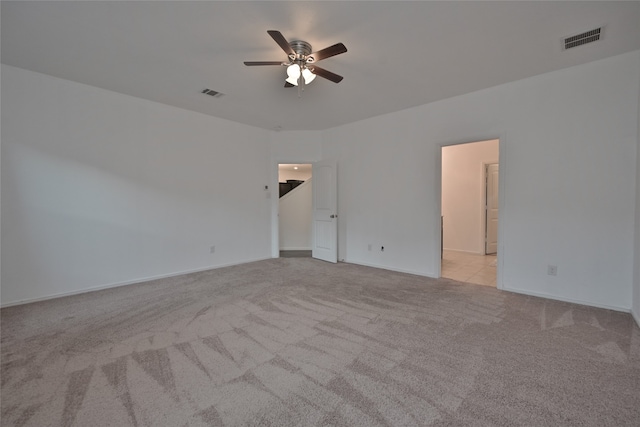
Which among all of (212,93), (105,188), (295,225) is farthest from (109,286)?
(295,225)

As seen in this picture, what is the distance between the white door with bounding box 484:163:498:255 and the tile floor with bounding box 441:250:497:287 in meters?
0.35

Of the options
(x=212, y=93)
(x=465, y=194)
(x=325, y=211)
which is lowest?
(x=325, y=211)

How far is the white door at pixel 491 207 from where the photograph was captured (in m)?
6.24

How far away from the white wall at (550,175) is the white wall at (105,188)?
3.35m

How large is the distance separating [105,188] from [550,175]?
5835mm

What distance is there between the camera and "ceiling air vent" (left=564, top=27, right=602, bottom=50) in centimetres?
250

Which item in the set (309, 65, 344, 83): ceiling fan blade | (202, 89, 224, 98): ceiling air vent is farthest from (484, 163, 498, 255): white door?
(202, 89, 224, 98): ceiling air vent

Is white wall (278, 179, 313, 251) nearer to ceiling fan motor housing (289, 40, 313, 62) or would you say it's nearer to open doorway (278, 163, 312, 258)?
open doorway (278, 163, 312, 258)

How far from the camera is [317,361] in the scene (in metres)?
2.05

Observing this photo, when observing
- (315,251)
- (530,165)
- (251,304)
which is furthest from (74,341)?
(530,165)

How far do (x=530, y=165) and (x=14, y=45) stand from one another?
5.87 metres

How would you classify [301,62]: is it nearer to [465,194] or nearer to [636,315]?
[636,315]

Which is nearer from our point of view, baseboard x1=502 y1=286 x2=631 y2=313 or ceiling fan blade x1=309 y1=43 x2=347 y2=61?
ceiling fan blade x1=309 y1=43 x2=347 y2=61

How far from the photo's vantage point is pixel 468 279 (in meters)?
4.22
